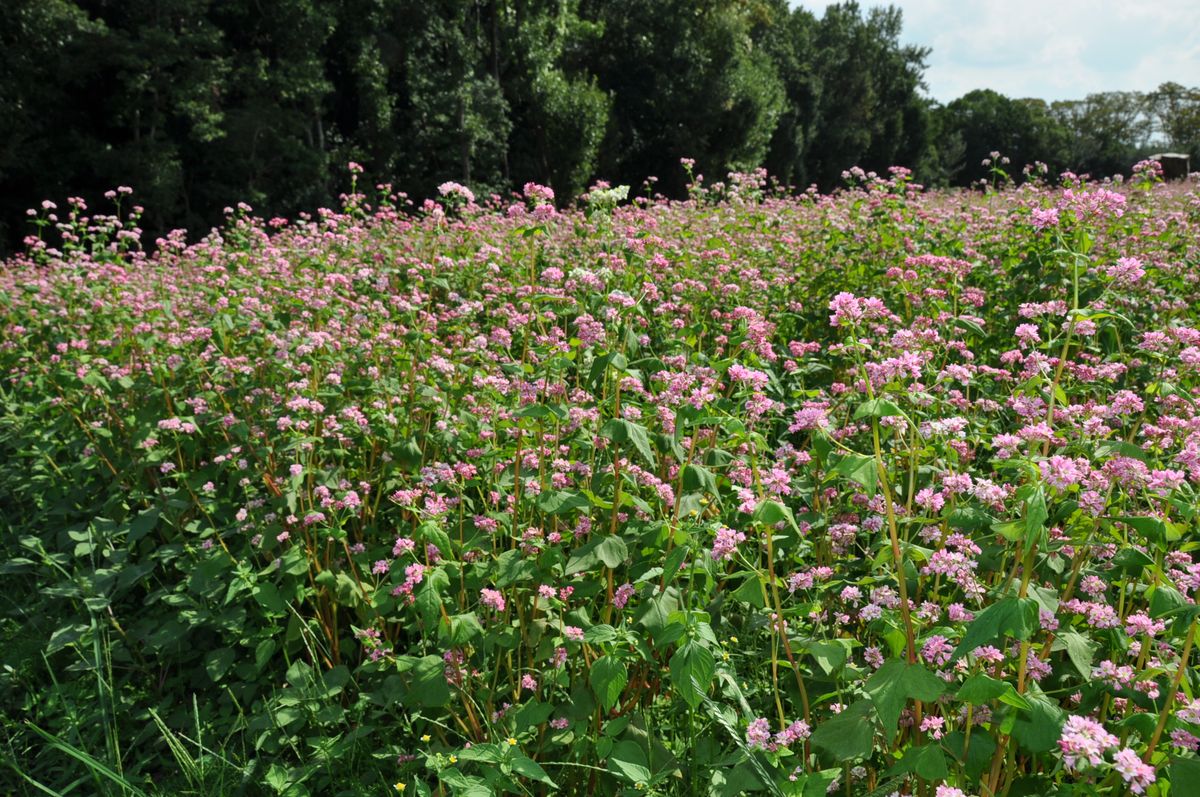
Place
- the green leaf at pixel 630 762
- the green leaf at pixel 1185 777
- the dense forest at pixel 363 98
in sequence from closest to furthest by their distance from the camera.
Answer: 1. the green leaf at pixel 1185 777
2. the green leaf at pixel 630 762
3. the dense forest at pixel 363 98

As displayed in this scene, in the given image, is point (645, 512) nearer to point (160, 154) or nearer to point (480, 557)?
point (480, 557)

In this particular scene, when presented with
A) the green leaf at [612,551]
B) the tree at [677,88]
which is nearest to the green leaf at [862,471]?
the green leaf at [612,551]

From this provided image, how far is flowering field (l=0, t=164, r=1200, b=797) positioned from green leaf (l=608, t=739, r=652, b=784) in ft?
0.04

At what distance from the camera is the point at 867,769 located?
6.71 ft

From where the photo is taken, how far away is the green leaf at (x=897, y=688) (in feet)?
5.05

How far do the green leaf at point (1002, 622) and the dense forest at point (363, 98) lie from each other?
2036cm

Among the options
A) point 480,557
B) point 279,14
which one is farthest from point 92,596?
point 279,14

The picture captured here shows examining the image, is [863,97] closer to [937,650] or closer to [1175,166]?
[1175,166]

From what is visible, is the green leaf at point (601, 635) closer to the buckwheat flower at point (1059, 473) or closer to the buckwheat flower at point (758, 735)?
the buckwheat flower at point (758, 735)

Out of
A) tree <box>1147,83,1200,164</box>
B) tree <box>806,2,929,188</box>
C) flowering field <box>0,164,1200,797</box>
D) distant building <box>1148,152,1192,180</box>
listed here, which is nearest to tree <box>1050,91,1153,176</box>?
tree <box>1147,83,1200,164</box>

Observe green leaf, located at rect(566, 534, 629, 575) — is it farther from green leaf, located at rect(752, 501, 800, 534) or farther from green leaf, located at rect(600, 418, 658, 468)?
green leaf, located at rect(752, 501, 800, 534)

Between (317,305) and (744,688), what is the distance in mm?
3005

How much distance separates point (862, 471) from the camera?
163cm

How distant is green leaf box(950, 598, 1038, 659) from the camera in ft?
4.60
